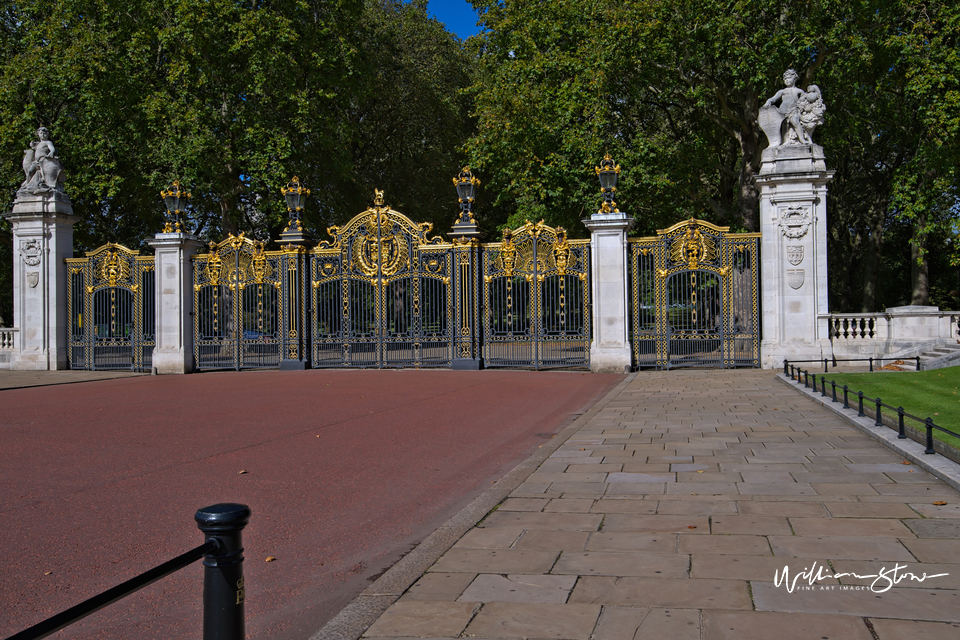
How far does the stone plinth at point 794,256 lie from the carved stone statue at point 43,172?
18351 mm

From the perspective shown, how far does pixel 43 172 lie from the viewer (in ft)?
69.8

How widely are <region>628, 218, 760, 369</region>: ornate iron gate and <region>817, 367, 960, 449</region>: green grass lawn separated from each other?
12.8 ft

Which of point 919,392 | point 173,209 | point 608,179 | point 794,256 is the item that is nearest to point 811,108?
point 794,256

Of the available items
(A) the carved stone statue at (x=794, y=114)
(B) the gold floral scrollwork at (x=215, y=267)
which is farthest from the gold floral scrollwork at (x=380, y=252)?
(A) the carved stone statue at (x=794, y=114)

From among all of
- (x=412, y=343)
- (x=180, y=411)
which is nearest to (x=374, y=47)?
(x=412, y=343)

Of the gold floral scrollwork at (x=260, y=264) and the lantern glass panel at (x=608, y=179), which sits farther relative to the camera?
the gold floral scrollwork at (x=260, y=264)

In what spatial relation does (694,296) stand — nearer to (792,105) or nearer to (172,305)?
(792,105)

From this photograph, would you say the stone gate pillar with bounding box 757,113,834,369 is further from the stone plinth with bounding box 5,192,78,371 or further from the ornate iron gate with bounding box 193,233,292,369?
the stone plinth with bounding box 5,192,78,371

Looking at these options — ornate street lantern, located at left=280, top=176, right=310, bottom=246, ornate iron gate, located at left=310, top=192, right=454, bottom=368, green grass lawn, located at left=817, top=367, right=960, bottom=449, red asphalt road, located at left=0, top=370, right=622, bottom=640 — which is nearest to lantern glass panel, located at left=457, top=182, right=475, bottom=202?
ornate iron gate, located at left=310, top=192, right=454, bottom=368

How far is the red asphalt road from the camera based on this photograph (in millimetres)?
3947

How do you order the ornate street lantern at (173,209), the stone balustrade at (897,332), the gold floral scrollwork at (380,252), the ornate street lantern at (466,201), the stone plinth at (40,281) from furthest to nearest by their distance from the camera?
1. the stone plinth at (40,281)
2. the ornate street lantern at (173,209)
3. the gold floral scrollwork at (380,252)
4. the ornate street lantern at (466,201)
5. the stone balustrade at (897,332)

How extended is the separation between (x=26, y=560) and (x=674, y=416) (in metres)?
7.52

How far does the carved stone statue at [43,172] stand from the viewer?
2105 centimetres

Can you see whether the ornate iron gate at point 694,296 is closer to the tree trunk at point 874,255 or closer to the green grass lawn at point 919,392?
the green grass lawn at point 919,392
